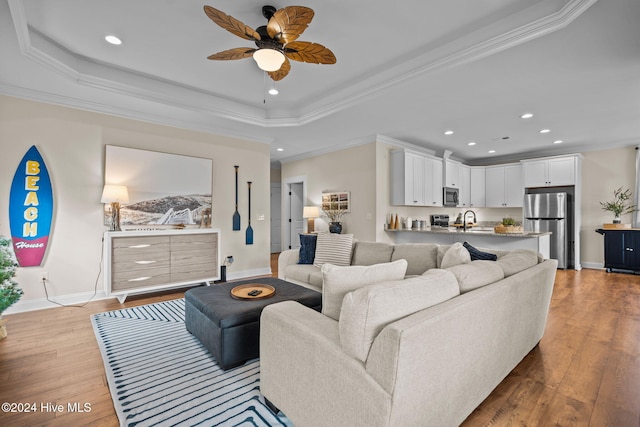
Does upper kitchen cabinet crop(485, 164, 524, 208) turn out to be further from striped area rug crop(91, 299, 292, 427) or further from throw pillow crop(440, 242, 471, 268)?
striped area rug crop(91, 299, 292, 427)

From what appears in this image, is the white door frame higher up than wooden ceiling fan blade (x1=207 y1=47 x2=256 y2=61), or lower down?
lower down

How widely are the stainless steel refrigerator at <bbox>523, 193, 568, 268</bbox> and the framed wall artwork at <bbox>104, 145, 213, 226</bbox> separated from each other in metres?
6.66

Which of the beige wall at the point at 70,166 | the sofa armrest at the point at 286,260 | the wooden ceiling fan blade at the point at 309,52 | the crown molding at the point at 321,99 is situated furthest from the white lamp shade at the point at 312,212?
the wooden ceiling fan blade at the point at 309,52

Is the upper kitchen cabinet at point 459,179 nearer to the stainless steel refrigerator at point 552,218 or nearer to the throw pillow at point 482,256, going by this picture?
the stainless steel refrigerator at point 552,218

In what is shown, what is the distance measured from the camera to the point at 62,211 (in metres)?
3.68

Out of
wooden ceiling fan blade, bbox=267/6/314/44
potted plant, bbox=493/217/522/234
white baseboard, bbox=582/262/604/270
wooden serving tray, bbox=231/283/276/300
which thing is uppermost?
wooden ceiling fan blade, bbox=267/6/314/44

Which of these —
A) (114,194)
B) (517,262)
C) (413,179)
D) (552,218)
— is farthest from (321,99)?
(552,218)

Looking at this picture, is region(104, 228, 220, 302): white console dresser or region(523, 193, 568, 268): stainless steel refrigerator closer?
region(104, 228, 220, 302): white console dresser

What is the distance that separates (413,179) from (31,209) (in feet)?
18.7

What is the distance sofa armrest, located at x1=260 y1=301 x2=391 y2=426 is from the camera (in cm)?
117

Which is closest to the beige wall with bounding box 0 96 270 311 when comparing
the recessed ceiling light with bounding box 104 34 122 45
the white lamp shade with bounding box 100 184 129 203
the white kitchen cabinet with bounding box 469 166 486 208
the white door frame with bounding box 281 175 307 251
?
the white lamp shade with bounding box 100 184 129 203

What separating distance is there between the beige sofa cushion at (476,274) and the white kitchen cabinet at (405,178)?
Answer: 3.76 metres

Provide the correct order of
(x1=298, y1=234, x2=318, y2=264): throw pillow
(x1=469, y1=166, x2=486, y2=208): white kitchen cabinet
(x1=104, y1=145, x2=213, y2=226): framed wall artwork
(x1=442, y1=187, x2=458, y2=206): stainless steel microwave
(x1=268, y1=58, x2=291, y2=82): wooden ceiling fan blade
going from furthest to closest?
(x1=469, y1=166, x2=486, y2=208): white kitchen cabinet < (x1=442, y1=187, x2=458, y2=206): stainless steel microwave < (x1=104, y1=145, x2=213, y2=226): framed wall artwork < (x1=298, y1=234, x2=318, y2=264): throw pillow < (x1=268, y1=58, x2=291, y2=82): wooden ceiling fan blade

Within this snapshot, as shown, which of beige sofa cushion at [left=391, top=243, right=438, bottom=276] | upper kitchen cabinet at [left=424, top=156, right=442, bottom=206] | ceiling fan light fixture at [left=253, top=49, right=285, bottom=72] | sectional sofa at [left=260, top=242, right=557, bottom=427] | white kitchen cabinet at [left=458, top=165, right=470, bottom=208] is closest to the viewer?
sectional sofa at [left=260, top=242, right=557, bottom=427]
